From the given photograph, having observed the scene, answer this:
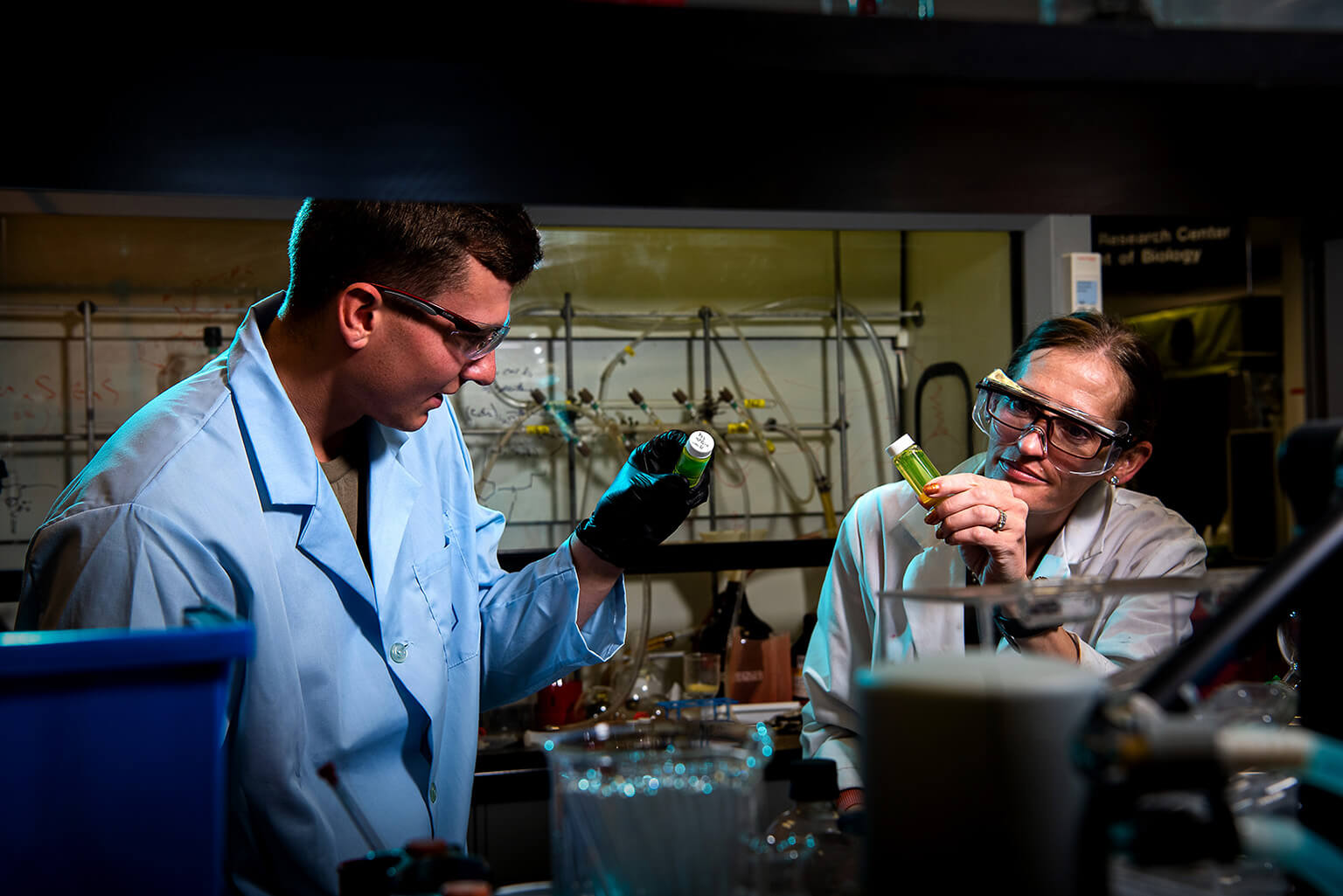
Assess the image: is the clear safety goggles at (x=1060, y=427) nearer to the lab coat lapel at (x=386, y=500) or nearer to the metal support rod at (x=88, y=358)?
the lab coat lapel at (x=386, y=500)

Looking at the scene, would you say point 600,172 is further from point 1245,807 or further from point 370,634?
point 370,634

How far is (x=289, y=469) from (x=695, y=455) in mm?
596

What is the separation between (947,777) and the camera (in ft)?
1.88

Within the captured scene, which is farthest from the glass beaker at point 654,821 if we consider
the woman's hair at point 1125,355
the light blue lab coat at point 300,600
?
the woman's hair at point 1125,355

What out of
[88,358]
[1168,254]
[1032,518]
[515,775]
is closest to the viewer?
[1032,518]

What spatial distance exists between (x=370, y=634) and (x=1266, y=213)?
3.95 ft

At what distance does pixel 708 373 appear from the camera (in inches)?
146

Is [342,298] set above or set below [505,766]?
above

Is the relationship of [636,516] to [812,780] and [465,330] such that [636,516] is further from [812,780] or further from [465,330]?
[812,780]

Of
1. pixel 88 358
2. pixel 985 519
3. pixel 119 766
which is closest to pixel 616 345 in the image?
pixel 88 358

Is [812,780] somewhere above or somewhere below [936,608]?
below

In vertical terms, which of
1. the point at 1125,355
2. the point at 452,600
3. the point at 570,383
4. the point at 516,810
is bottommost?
the point at 516,810

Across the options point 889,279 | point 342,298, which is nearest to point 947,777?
point 342,298

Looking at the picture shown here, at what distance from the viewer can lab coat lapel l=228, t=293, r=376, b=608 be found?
4.33 feet
